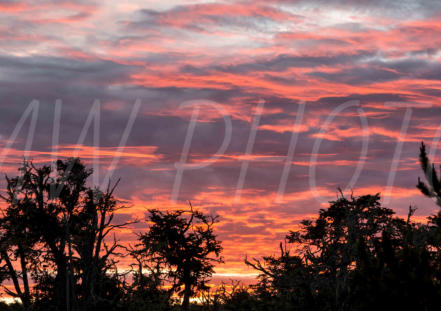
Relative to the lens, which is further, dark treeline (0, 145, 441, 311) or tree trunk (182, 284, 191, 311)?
tree trunk (182, 284, 191, 311)

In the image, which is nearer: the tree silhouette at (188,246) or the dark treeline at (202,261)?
the dark treeline at (202,261)

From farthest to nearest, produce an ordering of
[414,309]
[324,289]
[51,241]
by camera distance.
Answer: [51,241]
[324,289]
[414,309]

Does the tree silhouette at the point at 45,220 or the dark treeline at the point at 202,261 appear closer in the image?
the dark treeline at the point at 202,261

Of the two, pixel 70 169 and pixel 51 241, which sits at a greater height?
pixel 70 169

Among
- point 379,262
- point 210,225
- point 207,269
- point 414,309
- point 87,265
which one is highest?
point 210,225

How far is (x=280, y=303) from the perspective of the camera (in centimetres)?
1881

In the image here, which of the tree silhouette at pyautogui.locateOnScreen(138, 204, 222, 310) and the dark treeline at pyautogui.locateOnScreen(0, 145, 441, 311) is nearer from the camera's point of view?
the dark treeline at pyautogui.locateOnScreen(0, 145, 441, 311)

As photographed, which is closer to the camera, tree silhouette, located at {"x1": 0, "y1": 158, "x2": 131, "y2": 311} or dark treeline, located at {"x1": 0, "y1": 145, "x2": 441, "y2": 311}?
dark treeline, located at {"x1": 0, "y1": 145, "x2": 441, "y2": 311}

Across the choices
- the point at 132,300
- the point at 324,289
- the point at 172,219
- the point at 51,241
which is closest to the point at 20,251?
the point at 51,241

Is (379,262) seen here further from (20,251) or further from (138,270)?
(20,251)

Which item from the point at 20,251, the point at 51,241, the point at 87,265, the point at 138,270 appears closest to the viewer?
the point at 87,265

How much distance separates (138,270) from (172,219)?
25.2 metres

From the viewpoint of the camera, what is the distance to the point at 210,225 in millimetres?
54281

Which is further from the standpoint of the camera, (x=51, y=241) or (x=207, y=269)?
(x=207, y=269)
